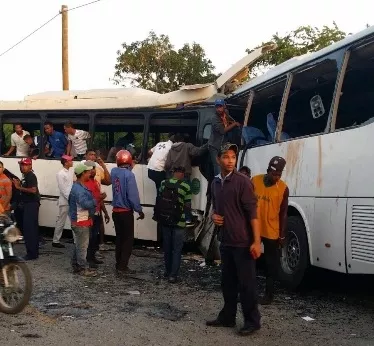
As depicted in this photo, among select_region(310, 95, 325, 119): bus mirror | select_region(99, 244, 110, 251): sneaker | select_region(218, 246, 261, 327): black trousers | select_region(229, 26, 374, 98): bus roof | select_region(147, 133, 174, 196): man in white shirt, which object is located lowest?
select_region(99, 244, 110, 251): sneaker

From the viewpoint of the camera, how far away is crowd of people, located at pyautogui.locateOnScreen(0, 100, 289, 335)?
19.5 ft

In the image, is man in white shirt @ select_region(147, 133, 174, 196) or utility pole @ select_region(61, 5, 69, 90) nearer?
man in white shirt @ select_region(147, 133, 174, 196)

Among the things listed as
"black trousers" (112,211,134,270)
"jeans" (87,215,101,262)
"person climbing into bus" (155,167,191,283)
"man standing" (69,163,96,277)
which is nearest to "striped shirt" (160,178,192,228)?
"person climbing into bus" (155,167,191,283)

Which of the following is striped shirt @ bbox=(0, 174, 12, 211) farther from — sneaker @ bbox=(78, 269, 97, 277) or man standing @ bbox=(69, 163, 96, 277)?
sneaker @ bbox=(78, 269, 97, 277)

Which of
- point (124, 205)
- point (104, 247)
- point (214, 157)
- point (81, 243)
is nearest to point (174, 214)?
point (124, 205)

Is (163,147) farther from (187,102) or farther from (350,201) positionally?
(350,201)

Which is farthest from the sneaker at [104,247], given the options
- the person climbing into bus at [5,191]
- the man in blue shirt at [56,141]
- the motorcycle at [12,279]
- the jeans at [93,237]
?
the motorcycle at [12,279]

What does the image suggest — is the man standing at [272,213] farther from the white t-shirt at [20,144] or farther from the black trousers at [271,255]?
the white t-shirt at [20,144]

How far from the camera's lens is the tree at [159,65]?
3291 centimetres

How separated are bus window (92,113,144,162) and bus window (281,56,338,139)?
420 cm

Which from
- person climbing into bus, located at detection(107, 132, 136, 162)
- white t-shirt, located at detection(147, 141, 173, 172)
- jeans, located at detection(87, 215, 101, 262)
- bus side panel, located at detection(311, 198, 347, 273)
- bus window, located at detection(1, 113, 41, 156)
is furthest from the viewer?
bus window, located at detection(1, 113, 41, 156)

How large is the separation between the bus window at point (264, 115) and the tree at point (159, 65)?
23.4 m

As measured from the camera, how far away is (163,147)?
436 inches

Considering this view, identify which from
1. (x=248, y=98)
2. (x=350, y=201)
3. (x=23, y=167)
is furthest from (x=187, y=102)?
(x=350, y=201)
